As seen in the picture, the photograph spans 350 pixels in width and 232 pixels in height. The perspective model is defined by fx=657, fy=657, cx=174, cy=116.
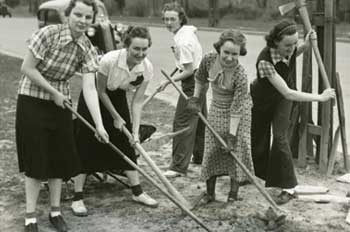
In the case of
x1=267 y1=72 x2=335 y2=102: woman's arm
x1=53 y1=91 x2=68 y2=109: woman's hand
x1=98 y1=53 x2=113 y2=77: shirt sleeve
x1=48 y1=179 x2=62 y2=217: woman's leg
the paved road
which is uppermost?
x1=98 y1=53 x2=113 y2=77: shirt sleeve

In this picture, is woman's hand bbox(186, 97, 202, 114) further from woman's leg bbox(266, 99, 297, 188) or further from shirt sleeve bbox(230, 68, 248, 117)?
woman's leg bbox(266, 99, 297, 188)

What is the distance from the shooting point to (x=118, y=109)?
542cm

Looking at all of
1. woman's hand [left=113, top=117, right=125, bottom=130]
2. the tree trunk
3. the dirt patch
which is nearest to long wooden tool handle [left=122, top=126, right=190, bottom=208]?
woman's hand [left=113, top=117, right=125, bottom=130]

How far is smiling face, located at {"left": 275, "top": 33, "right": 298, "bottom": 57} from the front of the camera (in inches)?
207

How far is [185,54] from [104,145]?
3.82 ft

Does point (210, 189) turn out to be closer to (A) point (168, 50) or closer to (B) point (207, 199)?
(B) point (207, 199)

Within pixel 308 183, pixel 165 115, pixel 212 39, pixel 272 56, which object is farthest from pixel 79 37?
pixel 212 39

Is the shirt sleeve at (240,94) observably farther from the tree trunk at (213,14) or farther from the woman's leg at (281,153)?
the tree trunk at (213,14)

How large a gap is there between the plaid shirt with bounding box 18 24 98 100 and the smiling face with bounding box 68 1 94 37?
0.07 metres

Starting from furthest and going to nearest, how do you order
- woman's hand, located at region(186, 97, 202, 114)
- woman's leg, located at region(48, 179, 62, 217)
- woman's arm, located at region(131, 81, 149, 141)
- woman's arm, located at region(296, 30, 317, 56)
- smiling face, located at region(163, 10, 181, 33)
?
smiling face, located at region(163, 10, 181, 33) → woman's arm, located at region(296, 30, 317, 56) → woman's hand, located at region(186, 97, 202, 114) → woman's arm, located at region(131, 81, 149, 141) → woman's leg, located at region(48, 179, 62, 217)

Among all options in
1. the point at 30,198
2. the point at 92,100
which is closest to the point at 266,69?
the point at 92,100

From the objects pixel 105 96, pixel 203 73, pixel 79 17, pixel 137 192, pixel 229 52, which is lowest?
pixel 137 192

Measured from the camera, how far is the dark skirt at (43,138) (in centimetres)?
473

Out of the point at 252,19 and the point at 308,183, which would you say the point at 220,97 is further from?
the point at 252,19
